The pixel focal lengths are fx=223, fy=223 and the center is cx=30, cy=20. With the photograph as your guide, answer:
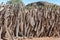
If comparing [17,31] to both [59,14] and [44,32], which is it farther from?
[59,14]

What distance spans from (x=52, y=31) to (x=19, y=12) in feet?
9.14

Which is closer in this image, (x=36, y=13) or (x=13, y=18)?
(x=13, y=18)

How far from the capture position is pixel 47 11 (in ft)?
43.5

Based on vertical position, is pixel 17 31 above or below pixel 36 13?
below

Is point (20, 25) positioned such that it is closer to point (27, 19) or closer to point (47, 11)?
point (27, 19)

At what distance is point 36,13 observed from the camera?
12.8 meters

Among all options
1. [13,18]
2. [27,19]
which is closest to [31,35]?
[27,19]

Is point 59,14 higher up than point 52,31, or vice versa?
point 59,14

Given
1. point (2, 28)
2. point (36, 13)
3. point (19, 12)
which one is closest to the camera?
point (2, 28)

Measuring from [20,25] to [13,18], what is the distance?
66 cm

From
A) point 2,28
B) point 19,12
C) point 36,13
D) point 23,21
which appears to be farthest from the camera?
point 36,13

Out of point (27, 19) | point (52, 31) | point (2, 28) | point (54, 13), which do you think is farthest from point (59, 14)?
point (2, 28)

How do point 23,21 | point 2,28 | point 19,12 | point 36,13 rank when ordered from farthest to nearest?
point 36,13 → point 23,21 → point 19,12 → point 2,28

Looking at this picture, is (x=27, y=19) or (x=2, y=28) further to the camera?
(x=27, y=19)
